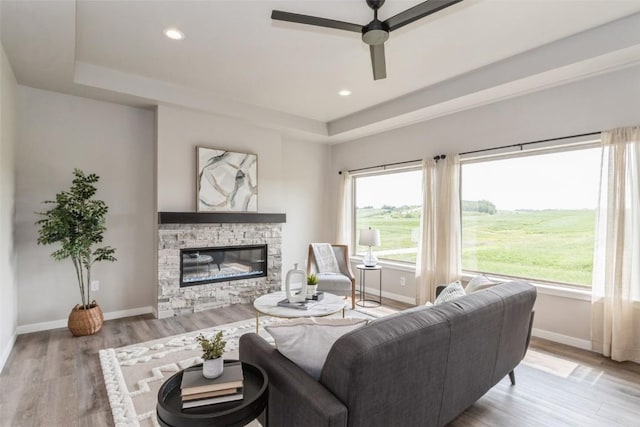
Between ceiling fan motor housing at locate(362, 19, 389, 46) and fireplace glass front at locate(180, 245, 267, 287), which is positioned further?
fireplace glass front at locate(180, 245, 267, 287)

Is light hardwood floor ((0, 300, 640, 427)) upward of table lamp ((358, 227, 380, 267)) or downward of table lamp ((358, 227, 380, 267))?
downward

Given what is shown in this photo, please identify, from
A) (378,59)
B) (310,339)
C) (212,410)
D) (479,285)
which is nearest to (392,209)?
(479,285)

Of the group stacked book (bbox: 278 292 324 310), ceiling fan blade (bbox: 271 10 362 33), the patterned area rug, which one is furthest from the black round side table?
ceiling fan blade (bbox: 271 10 362 33)

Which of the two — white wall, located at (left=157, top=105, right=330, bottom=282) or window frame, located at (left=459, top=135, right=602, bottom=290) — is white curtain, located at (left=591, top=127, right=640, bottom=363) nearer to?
window frame, located at (left=459, top=135, right=602, bottom=290)

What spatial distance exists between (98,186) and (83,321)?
159cm

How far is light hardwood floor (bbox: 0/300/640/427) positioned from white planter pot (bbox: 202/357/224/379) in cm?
122

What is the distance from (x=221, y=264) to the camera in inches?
183

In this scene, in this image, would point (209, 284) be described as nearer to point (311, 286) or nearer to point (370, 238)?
point (311, 286)

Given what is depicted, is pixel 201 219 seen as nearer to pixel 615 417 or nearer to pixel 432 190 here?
pixel 432 190

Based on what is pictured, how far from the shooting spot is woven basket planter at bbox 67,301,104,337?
11.2 ft

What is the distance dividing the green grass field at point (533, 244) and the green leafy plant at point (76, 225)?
446 cm

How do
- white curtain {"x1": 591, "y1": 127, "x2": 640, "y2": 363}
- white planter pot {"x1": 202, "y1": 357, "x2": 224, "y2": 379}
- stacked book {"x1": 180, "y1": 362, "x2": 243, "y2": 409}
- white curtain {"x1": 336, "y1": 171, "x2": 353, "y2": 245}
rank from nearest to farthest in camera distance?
stacked book {"x1": 180, "y1": 362, "x2": 243, "y2": 409}, white planter pot {"x1": 202, "y1": 357, "x2": 224, "y2": 379}, white curtain {"x1": 591, "y1": 127, "x2": 640, "y2": 363}, white curtain {"x1": 336, "y1": 171, "x2": 353, "y2": 245}

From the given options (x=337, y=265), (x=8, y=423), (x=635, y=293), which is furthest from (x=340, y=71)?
(x=8, y=423)

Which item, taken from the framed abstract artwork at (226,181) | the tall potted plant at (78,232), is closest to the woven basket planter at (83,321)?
the tall potted plant at (78,232)
